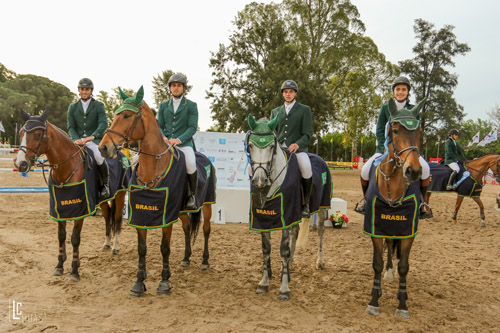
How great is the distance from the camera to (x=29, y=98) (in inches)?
1941

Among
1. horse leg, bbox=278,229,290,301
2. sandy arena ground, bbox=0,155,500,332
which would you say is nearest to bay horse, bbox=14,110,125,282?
sandy arena ground, bbox=0,155,500,332

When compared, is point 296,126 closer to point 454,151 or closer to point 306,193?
point 306,193

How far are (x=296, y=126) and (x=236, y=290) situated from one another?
2.65m

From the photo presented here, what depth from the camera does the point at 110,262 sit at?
6.11m

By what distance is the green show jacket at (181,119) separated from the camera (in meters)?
5.46

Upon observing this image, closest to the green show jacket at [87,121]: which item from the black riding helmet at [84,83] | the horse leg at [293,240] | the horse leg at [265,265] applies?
the black riding helmet at [84,83]

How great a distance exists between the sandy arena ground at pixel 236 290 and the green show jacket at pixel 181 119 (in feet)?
7.56

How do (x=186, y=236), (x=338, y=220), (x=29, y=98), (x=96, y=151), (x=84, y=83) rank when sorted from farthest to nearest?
(x=29, y=98) → (x=338, y=220) → (x=186, y=236) → (x=84, y=83) → (x=96, y=151)

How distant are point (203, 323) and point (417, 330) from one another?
2419mm

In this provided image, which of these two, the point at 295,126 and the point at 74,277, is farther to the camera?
the point at 295,126

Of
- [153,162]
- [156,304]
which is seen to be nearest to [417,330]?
[156,304]

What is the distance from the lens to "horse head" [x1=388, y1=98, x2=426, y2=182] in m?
Result: 3.70

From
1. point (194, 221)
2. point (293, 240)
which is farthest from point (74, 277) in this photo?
point (293, 240)

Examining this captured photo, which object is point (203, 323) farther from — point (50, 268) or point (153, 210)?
point (50, 268)
